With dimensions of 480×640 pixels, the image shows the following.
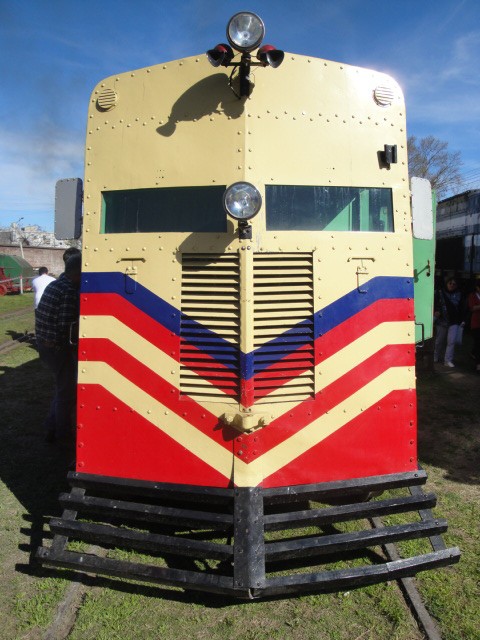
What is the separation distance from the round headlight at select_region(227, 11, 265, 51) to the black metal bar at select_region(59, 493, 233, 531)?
9.39ft

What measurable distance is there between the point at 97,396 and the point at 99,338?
1.31 ft

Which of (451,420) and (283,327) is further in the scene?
(451,420)

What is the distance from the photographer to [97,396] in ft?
11.1

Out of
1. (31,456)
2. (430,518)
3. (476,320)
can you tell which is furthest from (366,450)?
(476,320)

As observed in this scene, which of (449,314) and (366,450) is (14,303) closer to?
(449,314)

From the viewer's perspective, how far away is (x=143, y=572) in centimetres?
284

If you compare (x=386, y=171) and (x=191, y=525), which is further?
(x=386, y=171)

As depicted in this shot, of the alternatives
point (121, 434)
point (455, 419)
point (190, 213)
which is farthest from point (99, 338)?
point (455, 419)

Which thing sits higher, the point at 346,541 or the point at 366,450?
the point at 366,450

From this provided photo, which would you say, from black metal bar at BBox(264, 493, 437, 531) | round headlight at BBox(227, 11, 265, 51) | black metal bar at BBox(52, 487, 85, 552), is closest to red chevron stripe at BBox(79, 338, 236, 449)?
black metal bar at BBox(264, 493, 437, 531)

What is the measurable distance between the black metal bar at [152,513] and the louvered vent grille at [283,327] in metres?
0.77

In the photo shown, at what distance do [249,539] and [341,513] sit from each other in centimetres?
61

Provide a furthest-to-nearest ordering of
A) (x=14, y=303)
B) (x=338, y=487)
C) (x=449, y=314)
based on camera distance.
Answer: (x=14, y=303) < (x=449, y=314) < (x=338, y=487)

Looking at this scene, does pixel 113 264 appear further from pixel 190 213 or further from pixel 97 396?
pixel 97 396
